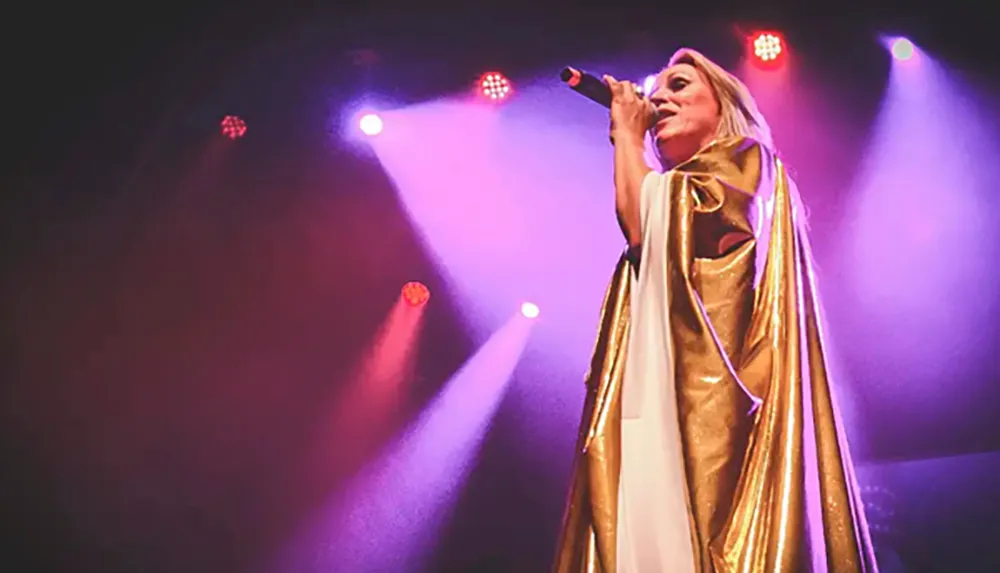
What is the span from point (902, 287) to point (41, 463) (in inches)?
132

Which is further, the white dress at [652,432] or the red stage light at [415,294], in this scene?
the red stage light at [415,294]

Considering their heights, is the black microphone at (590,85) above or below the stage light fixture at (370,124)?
below

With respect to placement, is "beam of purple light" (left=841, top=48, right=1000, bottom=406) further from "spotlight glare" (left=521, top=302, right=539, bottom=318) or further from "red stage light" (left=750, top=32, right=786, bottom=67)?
"spotlight glare" (left=521, top=302, right=539, bottom=318)

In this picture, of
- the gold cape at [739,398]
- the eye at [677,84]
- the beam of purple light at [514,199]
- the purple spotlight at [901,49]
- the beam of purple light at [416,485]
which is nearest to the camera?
the gold cape at [739,398]

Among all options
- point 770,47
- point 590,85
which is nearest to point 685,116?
point 590,85

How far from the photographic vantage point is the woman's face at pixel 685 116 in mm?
1914

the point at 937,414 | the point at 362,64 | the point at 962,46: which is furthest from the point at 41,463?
the point at 962,46

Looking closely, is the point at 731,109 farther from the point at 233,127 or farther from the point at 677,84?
the point at 233,127

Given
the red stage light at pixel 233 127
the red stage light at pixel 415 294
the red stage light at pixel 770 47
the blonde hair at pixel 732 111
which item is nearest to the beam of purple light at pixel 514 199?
the red stage light at pixel 415 294

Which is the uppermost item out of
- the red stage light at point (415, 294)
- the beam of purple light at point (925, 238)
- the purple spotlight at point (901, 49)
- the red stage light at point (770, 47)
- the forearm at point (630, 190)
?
the purple spotlight at point (901, 49)

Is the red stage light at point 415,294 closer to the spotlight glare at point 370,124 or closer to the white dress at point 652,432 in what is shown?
A: the spotlight glare at point 370,124

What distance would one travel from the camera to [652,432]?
5.09ft

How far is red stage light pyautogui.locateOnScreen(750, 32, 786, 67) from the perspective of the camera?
11.9ft

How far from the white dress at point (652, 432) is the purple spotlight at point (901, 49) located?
2415 millimetres
